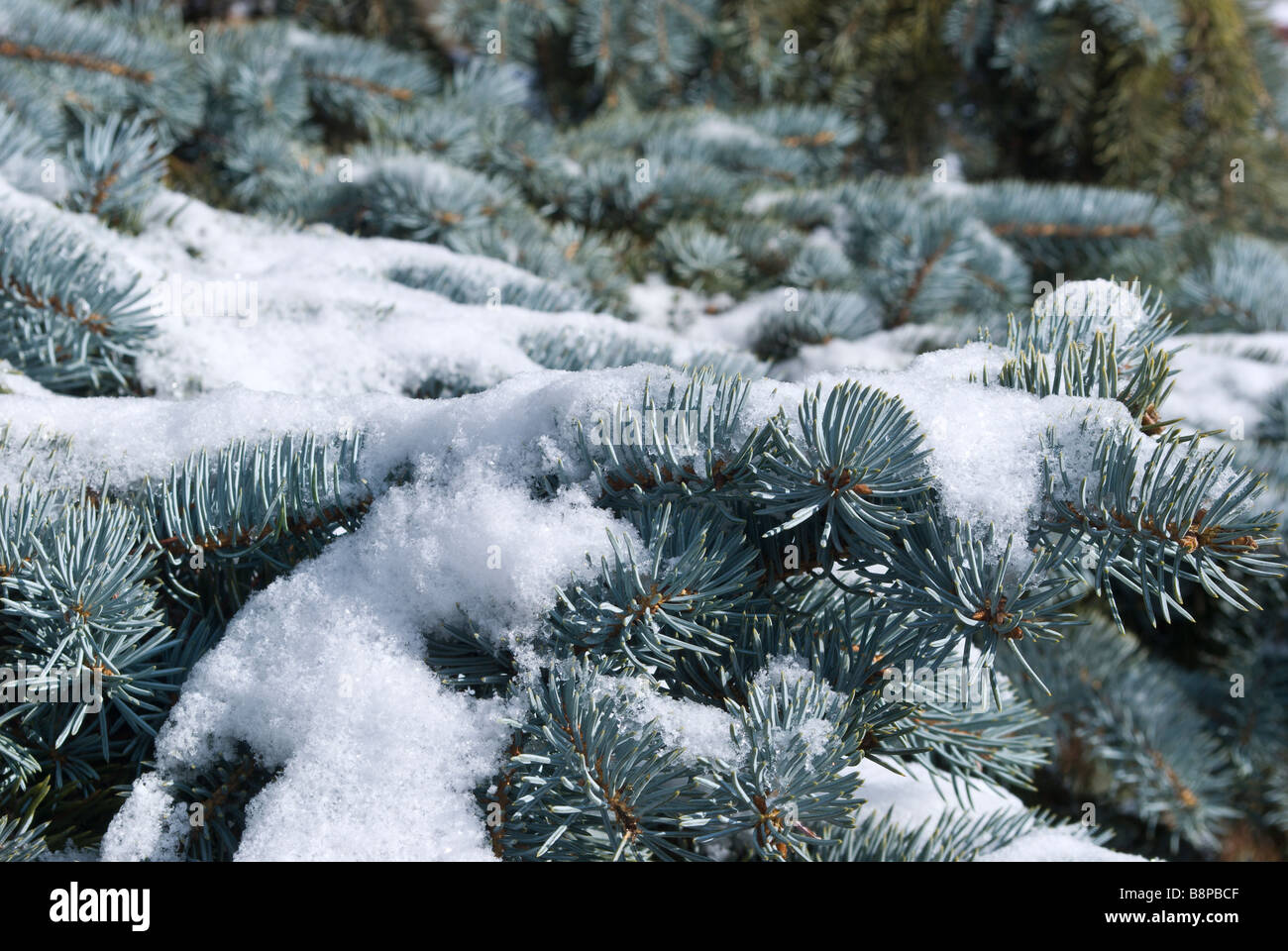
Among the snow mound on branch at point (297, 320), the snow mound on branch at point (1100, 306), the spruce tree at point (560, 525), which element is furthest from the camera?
the snow mound on branch at point (297, 320)

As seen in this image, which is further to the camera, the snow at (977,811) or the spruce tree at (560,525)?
the snow at (977,811)

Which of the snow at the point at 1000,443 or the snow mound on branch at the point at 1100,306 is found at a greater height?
the snow mound on branch at the point at 1100,306

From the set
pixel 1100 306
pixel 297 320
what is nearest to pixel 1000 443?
pixel 1100 306

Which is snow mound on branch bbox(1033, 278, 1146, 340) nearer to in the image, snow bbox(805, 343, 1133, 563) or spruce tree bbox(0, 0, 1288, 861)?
spruce tree bbox(0, 0, 1288, 861)

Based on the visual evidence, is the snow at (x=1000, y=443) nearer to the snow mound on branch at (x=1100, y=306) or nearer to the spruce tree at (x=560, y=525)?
the spruce tree at (x=560, y=525)

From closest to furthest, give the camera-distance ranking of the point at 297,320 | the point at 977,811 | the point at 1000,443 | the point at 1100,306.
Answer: the point at 1000,443 → the point at 1100,306 → the point at 977,811 → the point at 297,320

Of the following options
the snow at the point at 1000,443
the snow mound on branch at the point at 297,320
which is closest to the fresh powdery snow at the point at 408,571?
the snow at the point at 1000,443

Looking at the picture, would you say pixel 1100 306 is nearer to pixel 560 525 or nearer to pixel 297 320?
pixel 560 525

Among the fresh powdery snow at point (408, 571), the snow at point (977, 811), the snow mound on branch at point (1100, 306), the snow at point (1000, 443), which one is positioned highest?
the snow mound on branch at point (1100, 306)

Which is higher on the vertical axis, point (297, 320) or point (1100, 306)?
point (1100, 306)

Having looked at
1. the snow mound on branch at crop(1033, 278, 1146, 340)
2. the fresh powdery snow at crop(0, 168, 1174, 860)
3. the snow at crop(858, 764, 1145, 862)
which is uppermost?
the snow mound on branch at crop(1033, 278, 1146, 340)

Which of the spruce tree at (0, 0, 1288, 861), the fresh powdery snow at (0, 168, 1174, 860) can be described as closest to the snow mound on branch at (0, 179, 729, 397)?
the spruce tree at (0, 0, 1288, 861)

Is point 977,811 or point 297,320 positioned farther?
point 297,320
